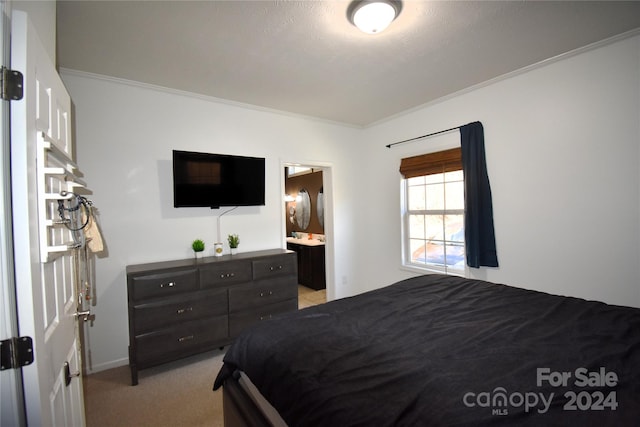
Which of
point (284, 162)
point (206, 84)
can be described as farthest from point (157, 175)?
point (284, 162)

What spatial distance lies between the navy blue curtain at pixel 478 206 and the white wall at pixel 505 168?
79mm

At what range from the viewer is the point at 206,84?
2.84m

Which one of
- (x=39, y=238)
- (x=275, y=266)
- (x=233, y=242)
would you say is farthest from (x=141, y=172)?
(x=39, y=238)

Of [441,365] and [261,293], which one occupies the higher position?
[441,365]

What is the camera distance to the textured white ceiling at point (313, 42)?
183 centimetres

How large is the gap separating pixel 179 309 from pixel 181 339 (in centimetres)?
27

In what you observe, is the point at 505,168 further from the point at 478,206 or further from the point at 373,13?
the point at 373,13

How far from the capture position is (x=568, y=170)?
249 cm

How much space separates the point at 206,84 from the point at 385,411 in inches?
119

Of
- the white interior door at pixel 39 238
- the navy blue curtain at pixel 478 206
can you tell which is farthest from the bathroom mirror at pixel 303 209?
the white interior door at pixel 39 238

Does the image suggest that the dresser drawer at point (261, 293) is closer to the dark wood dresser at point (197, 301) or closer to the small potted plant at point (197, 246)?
the dark wood dresser at point (197, 301)

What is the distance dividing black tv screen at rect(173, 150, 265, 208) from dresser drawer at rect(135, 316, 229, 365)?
3.84 ft

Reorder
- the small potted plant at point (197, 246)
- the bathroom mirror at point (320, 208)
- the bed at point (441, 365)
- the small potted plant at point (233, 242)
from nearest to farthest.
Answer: the bed at point (441, 365)
the small potted plant at point (197, 246)
the small potted plant at point (233, 242)
the bathroom mirror at point (320, 208)

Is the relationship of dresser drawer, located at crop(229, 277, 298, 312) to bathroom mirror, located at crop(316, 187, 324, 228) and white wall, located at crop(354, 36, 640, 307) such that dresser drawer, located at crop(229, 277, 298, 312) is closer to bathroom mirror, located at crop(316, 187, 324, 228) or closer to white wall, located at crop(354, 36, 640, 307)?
white wall, located at crop(354, 36, 640, 307)
